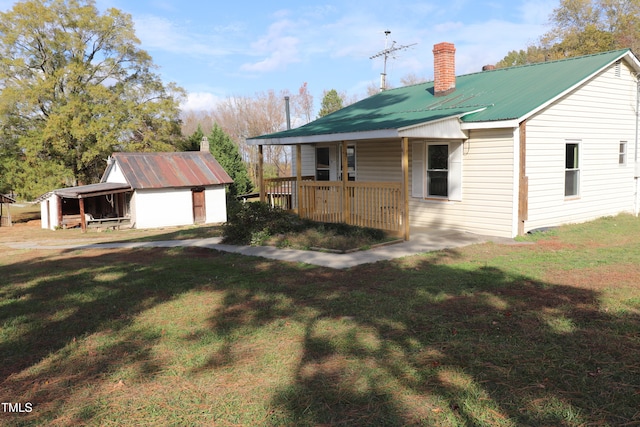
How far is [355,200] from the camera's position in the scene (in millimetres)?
12312

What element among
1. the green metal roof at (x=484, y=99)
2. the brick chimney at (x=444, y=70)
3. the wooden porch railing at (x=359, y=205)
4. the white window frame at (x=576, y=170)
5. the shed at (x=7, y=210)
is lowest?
the shed at (x=7, y=210)

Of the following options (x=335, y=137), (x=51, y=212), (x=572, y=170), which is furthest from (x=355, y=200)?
(x=51, y=212)

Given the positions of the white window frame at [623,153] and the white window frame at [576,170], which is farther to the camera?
the white window frame at [623,153]

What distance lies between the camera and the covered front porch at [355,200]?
1104 cm

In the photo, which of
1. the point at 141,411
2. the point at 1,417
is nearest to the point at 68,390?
the point at 1,417

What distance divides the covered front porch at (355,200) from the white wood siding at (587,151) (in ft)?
9.93

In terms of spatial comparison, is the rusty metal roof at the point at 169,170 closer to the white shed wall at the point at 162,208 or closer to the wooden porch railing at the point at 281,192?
the white shed wall at the point at 162,208

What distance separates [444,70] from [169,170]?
18.0 metres

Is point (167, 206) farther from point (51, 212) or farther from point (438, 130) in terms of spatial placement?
point (438, 130)

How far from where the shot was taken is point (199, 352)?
464 centimetres

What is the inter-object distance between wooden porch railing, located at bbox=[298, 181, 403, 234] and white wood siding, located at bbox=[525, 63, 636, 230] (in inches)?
124

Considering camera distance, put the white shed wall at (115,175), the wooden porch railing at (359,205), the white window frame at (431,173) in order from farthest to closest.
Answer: the white shed wall at (115,175) → the white window frame at (431,173) → the wooden porch railing at (359,205)

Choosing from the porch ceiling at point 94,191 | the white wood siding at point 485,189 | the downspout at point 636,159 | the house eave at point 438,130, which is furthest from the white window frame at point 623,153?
the porch ceiling at point 94,191

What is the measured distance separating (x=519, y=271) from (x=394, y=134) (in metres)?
4.03
